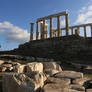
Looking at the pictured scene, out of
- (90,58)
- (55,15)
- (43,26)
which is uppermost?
(55,15)

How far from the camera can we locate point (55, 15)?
38.9 m

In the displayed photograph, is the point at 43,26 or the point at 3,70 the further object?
the point at 43,26

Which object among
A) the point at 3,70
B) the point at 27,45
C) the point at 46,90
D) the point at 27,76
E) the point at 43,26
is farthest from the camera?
the point at 43,26

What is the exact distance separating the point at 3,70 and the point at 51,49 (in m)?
21.0

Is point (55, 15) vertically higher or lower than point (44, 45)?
higher

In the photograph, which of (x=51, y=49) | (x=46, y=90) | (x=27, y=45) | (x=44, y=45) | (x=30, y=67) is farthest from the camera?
(x=27, y=45)

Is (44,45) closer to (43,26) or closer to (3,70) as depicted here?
(43,26)

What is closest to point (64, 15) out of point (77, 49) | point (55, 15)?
point (55, 15)

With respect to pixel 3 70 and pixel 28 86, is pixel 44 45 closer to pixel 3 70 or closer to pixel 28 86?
pixel 3 70

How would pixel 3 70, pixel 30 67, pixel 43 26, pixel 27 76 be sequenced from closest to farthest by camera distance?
pixel 27 76, pixel 30 67, pixel 3 70, pixel 43 26

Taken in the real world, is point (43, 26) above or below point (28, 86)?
above

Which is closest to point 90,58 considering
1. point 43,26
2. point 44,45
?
point 44,45

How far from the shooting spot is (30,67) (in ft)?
29.2

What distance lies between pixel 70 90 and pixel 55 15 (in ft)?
116
